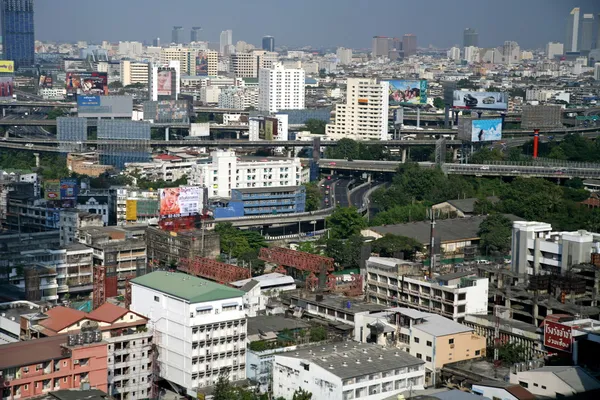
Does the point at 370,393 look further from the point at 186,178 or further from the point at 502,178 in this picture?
the point at 502,178

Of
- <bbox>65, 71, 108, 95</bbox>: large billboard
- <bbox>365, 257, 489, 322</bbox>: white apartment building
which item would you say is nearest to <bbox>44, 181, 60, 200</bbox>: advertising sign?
<bbox>365, 257, 489, 322</bbox>: white apartment building

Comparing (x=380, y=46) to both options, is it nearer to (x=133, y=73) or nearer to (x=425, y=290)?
(x=133, y=73)

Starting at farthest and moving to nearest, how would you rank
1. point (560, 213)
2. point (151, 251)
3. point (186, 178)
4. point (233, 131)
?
point (233, 131), point (186, 178), point (560, 213), point (151, 251)

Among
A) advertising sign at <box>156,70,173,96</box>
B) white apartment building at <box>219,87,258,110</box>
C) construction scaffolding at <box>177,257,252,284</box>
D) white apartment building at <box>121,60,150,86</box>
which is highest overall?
white apartment building at <box>121,60,150,86</box>

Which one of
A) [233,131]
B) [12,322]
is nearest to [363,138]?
[233,131]

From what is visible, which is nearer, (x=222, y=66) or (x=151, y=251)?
(x=151, y=251)

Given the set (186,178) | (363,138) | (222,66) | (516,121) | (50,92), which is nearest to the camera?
(186,178)

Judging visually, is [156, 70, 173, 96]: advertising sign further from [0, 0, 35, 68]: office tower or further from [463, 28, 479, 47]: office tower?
[463, 28, 479, 47]: office tower
